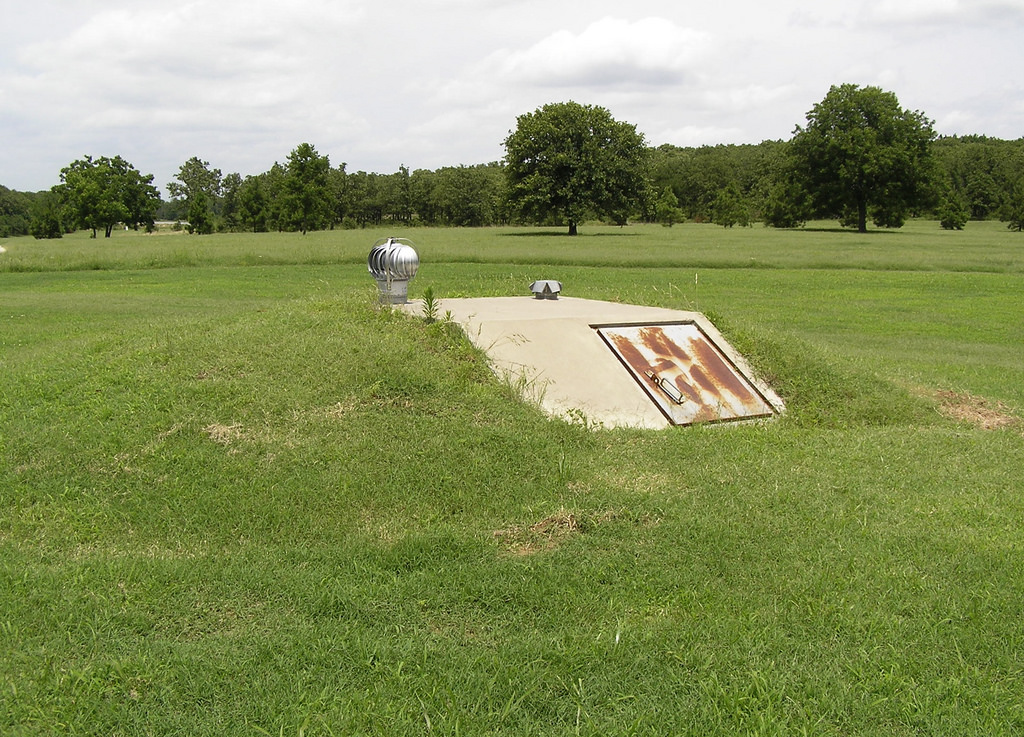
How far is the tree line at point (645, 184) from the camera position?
55.3 metres

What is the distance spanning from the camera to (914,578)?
4586 millimetres

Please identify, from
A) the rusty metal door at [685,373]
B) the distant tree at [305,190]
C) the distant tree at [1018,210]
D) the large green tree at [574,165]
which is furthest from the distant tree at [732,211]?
the rusty metal door at [685,373]

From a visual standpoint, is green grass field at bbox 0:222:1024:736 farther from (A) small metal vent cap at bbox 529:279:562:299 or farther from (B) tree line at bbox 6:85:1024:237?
(B) tree line at bbox 6:85:1024:237

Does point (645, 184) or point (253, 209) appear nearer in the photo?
point (645, 184)

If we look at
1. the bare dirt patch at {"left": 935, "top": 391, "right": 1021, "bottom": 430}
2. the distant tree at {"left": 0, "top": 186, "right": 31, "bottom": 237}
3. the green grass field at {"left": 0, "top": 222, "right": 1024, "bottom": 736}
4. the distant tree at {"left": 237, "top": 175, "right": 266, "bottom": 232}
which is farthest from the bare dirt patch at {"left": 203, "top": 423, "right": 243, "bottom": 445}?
the distant tree at {"left": 0, "top": 186, "right": 31, "bottom": 237}

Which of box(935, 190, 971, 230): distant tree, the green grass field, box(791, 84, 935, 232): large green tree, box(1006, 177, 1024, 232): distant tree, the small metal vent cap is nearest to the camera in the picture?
the green grass field

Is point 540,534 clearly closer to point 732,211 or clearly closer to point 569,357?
point 569,357

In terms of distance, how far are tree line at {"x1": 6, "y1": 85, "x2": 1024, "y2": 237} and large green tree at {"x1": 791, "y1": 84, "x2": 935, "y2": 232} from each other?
0.30 ft

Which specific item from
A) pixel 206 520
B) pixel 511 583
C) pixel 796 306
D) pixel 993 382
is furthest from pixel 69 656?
pixel 796 306

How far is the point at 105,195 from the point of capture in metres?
62.6

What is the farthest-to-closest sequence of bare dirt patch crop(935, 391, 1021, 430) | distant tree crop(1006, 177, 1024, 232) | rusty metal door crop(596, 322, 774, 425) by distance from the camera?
distant tree crop(1006, 177, 1024, 232) → bare dirt patch crop(935, 391, 1021, 430) → rusty metal door crop(596, 322, 774, 425)

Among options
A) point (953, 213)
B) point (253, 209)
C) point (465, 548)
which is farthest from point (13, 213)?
point (465, 548)

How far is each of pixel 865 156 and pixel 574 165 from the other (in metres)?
21.1

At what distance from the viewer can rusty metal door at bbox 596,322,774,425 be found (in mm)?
8062
